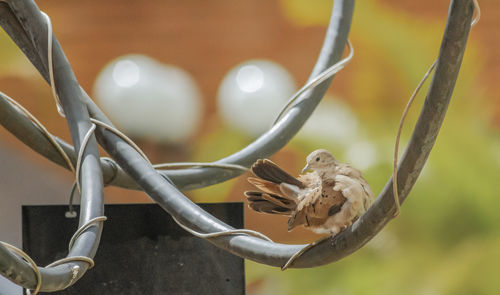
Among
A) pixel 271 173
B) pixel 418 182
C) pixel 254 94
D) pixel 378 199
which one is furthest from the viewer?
pixel 418 182

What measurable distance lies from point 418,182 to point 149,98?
75 centimetres

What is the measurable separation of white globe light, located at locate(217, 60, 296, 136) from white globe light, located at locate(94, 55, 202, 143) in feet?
0.33

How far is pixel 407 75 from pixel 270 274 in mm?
679

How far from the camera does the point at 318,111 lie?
1729 mm

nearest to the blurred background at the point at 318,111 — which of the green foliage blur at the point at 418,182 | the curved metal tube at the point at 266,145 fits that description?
the green foliage blur at the point at 418,182

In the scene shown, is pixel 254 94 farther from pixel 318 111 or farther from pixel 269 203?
pixel 269 203

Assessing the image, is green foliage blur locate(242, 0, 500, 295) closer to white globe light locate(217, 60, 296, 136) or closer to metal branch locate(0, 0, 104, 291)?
white globe light locate(217, 60, 296, 136)

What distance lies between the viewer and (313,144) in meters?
1.70

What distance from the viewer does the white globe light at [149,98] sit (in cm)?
149

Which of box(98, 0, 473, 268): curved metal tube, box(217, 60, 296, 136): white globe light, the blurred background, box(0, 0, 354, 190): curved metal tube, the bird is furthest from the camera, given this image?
the blurred background

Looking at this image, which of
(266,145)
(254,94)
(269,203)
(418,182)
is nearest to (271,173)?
(269,203)

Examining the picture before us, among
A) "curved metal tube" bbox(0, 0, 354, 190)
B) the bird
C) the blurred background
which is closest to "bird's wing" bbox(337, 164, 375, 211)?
the bird

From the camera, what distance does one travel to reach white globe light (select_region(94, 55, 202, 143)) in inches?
58.6

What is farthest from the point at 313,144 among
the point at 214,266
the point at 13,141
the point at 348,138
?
the point at 214,266
